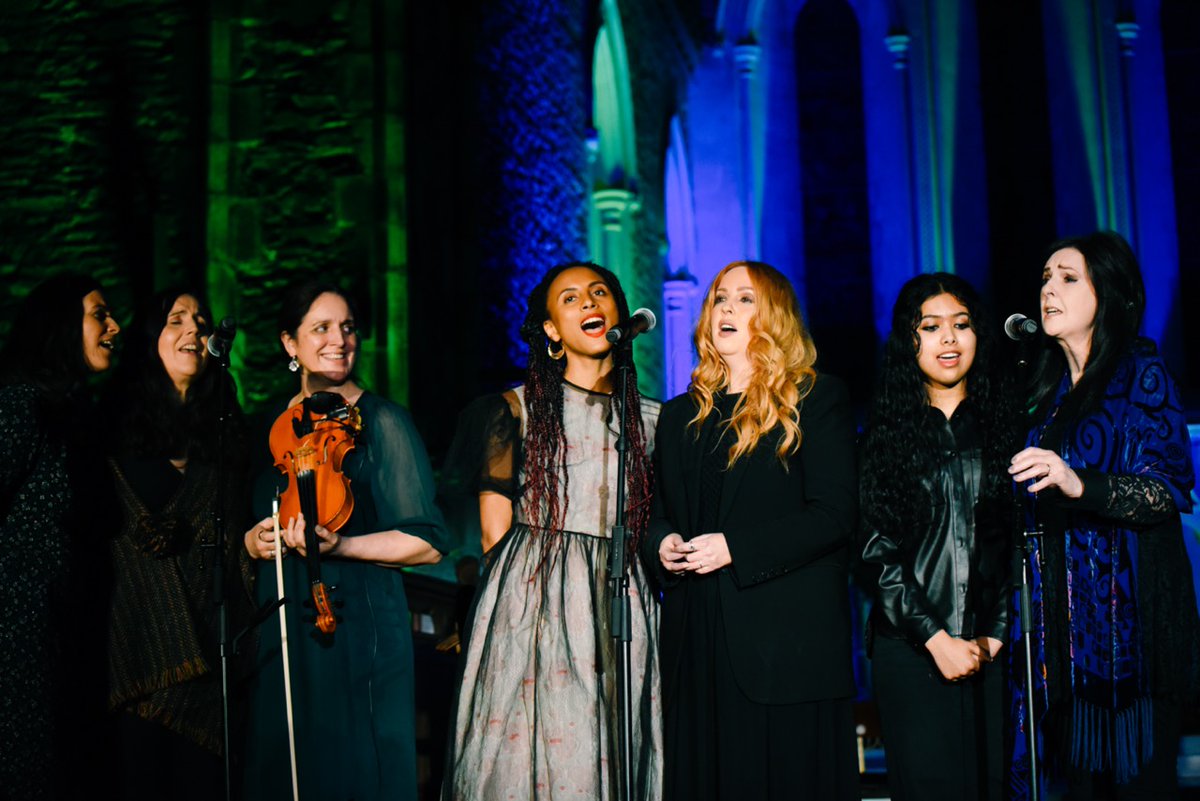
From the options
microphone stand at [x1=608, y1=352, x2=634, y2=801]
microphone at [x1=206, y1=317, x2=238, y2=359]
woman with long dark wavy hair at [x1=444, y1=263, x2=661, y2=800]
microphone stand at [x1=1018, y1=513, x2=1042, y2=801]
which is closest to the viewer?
microphone stand at [x1=1018, y1=513, x2=1042, y2=801]

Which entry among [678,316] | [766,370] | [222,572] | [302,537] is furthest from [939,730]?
[678,316]

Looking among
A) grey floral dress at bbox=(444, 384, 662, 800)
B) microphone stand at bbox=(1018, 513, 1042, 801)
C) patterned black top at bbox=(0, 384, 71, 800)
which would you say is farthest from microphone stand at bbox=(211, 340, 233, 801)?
microphone stand at bbox=(1018, 513, 1042, 801)

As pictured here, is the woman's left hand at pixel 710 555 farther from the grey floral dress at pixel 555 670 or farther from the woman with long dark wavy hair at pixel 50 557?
the woman with long dark wavy hair at pixel 50 557

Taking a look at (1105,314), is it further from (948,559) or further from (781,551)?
(781,551)

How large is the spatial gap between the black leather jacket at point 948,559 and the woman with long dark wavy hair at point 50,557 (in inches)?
81.7

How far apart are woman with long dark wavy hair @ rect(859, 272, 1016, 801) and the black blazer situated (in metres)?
0.21

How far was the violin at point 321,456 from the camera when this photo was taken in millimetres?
3895

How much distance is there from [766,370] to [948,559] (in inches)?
27.7

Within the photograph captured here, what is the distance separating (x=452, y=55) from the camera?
9.09 meters

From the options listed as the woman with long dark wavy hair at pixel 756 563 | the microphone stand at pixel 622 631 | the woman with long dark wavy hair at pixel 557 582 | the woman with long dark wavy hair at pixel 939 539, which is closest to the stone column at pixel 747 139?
the woman with long dark wavy hair at pixel 939 539

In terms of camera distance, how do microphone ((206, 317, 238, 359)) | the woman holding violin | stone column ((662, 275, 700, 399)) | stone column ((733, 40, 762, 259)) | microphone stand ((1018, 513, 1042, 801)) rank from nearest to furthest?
microphone stand ((1018, 513, 1042, 801)) → the woman holding violin → microphone ((206, 317, 238, 359)) → stone column ((662, 275, 700, 399)) → stone column ((733, 40, 762, 259))

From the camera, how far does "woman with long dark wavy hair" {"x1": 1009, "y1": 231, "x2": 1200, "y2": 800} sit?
3.54 metres

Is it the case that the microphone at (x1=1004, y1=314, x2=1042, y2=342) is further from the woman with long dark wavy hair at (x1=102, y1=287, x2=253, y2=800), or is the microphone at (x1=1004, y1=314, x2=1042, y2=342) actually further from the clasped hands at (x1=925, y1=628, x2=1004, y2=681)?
the woman with long dark wavy hair at (x1=102, y1=287, x2=253, y2=800)

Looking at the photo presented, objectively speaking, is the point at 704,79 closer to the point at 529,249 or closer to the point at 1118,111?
the point at 1118,111
